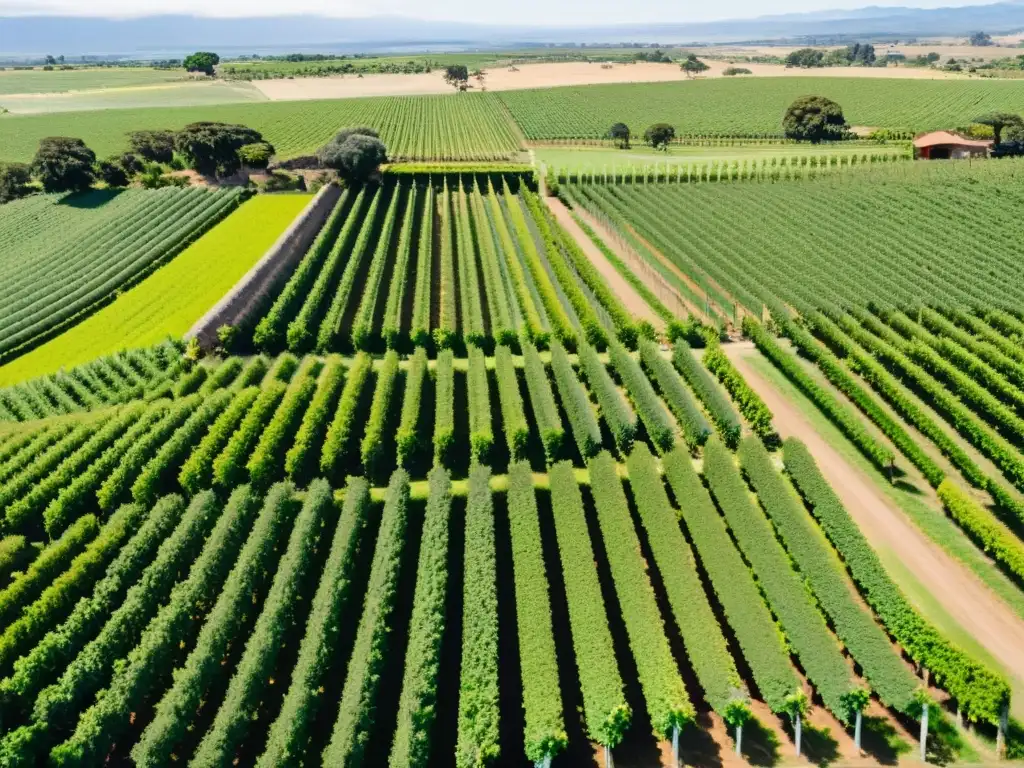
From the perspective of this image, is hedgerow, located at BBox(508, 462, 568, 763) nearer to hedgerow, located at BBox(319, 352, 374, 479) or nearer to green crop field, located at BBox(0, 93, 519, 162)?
hedgerow, located at BBox(319, 352, 374, 479)

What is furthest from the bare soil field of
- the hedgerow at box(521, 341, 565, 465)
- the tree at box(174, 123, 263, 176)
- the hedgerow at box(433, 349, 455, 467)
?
the hedgerow at box(521, 341, 565, 465)

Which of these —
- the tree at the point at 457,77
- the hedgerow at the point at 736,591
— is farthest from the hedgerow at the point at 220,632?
the tree at the point at 457,77

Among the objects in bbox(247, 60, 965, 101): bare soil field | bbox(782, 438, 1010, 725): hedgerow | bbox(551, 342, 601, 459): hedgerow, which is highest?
bbox(247, 60, 965, 101): bare soil field

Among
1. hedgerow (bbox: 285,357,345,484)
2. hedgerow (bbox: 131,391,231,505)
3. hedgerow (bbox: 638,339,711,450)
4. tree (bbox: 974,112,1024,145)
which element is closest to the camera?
hedgerow (bbox: 131,391,231,505)

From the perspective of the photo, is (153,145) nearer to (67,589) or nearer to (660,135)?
(660,135)

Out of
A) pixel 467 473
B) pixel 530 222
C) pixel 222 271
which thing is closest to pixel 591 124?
pixel 530 222

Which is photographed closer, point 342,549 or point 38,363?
point 342,549

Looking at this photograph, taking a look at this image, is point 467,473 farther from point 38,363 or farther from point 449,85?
point 449,85

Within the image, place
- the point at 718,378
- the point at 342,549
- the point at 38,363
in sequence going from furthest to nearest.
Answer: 1. the point at 38,363
2. the point at 718,378
3. the point at 342,549
